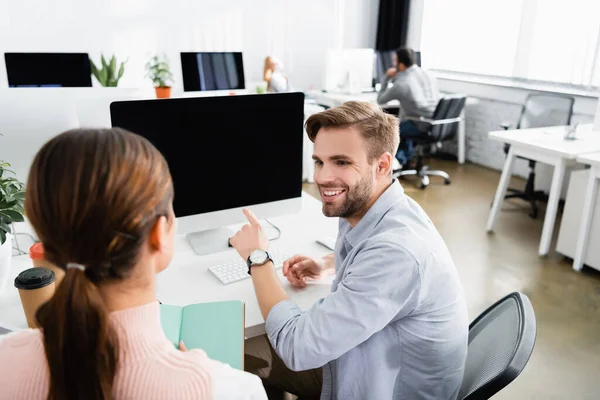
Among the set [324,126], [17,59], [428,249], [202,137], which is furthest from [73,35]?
[428,249]

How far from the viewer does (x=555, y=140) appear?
125 inches

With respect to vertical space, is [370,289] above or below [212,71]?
below

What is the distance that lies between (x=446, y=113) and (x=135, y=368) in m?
4.14

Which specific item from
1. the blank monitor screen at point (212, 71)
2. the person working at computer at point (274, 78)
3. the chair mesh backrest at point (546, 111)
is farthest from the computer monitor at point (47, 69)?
the chair mesh backrest at point (546, 111)

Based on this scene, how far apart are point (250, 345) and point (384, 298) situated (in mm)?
718

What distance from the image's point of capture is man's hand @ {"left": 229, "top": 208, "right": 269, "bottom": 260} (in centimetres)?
126

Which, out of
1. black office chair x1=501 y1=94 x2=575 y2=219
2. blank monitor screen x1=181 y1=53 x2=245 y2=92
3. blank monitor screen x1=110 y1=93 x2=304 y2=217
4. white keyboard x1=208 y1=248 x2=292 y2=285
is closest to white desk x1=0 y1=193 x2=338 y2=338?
white keyboard x1=208 y1=248 x2=292 y2=285

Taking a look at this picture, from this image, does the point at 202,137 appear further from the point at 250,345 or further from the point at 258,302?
the point at 250,345

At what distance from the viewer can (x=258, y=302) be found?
1.14 meters

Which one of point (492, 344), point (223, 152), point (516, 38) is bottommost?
point (492, 344)

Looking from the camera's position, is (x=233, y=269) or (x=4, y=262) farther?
(x=233, y=269)

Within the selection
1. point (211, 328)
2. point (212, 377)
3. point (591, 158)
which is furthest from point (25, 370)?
point (591, 158)

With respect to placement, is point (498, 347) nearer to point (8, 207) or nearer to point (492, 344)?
point (492, 344)

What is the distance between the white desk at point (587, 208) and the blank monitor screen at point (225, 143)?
206 cm
